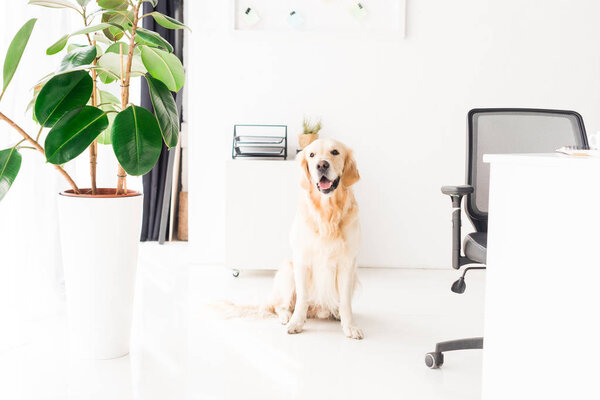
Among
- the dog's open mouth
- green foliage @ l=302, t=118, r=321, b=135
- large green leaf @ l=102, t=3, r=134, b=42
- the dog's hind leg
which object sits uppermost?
large green leaf @ l=102, t=3, r=134, b=42

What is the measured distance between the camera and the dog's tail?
8.01ft

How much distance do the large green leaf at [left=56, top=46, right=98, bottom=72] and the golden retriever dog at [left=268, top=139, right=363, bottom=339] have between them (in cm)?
95

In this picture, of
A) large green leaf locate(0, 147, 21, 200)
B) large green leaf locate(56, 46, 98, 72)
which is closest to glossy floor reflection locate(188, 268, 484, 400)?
large green leaf locate(0, 147, 21, 200)

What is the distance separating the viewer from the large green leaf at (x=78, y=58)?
5.57 feet

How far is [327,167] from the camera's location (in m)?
2.24

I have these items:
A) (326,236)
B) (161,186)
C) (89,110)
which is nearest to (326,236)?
(326,236)

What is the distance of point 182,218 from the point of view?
4191 millimetres

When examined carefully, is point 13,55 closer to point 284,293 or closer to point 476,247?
point 284,293

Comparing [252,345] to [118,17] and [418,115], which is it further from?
[418,115]

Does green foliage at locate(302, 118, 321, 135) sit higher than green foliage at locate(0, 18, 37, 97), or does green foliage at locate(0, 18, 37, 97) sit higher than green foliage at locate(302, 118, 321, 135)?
green foliage at locate(0, 18, 37, 97)

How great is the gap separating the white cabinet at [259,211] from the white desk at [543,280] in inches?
73.5

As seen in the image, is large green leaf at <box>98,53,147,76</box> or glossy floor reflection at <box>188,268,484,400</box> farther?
large green leaf at <box>98,53,147,76</box>

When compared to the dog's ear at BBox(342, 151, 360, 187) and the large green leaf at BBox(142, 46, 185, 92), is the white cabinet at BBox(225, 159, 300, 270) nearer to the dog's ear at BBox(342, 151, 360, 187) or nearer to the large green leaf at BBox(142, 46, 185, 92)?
the dog's ear at BBox(342, 151, 360, 187)

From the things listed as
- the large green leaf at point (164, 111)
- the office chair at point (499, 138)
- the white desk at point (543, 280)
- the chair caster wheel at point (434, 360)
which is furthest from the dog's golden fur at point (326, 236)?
the white desk at point (543, 280)
